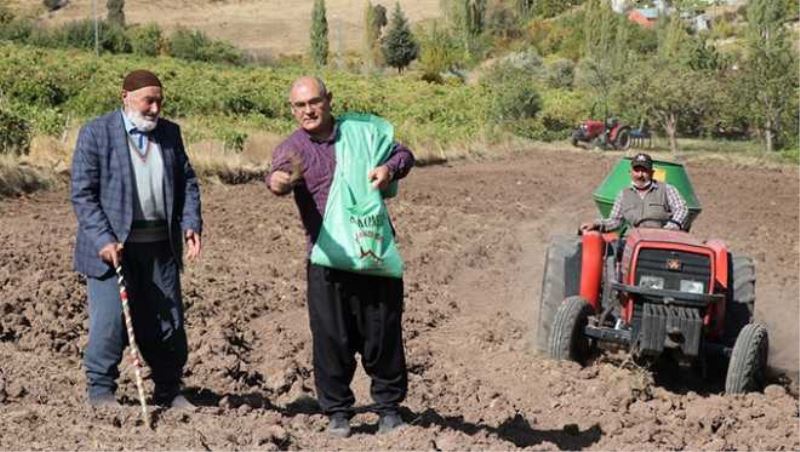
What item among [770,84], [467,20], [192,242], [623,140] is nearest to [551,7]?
[467,20]

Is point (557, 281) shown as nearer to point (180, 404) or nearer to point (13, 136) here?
point (180, 404)

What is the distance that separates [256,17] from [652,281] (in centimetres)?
8402

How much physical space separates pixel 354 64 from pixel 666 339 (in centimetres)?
6457

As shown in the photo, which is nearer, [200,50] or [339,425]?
[339,425]

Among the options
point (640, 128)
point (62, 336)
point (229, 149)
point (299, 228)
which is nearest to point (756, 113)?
point (640, 128)

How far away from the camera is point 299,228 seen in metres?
14.5

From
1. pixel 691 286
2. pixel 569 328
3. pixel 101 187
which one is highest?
pixel 101 187

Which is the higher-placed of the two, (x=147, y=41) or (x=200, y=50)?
(x=147, y=41)

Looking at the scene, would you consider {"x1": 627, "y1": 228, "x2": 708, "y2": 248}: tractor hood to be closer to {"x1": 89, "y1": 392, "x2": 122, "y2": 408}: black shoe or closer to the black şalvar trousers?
the black şalvar trousers

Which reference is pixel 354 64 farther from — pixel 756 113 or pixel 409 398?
pixel 409 398

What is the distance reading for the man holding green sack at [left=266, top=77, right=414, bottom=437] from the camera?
5.66 metres

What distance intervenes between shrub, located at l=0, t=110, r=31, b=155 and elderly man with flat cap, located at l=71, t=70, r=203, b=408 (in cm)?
1106

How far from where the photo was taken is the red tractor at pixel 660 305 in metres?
7.82

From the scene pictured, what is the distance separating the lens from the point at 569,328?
816 centimetres
